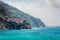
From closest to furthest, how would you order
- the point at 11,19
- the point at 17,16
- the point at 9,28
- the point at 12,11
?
the point at 9,28 → the point at 11,19 → the point at 17,16 → the point at 12,11

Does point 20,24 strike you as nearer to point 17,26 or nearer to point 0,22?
point 17,26

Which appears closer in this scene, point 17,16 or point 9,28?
point 9,28

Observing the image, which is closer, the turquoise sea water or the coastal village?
the turquoise sea water

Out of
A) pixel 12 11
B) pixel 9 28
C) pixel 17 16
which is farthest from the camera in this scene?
pixel 12 11

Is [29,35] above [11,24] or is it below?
below

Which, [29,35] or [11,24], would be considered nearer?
[29,35]

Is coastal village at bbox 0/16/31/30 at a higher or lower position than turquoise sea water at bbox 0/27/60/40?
higher

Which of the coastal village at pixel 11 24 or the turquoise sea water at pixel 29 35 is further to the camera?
the coastal village at pixel 11 24

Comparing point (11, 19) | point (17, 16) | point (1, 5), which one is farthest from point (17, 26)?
point (1, 5)

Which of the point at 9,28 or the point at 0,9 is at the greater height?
the point at 0,9

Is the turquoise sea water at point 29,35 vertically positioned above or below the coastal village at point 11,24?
below

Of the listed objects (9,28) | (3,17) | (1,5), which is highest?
(1,5)
